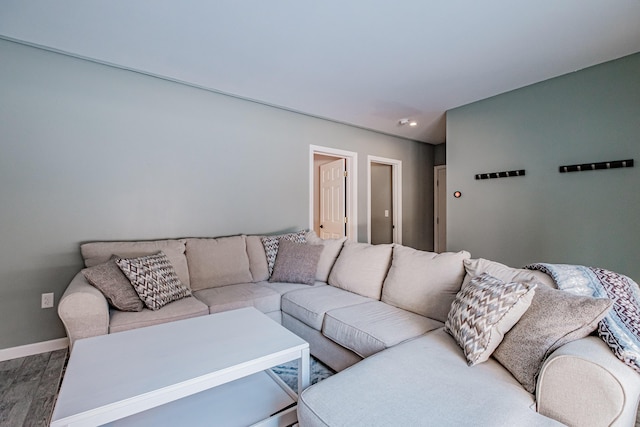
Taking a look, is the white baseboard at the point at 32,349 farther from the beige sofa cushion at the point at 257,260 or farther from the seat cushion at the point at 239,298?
the beige sofa cushion at the point at 257,260

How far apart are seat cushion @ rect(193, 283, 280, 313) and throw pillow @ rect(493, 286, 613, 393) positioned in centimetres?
173

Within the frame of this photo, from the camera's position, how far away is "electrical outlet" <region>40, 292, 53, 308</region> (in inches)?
96.5

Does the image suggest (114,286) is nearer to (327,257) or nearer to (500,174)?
(327,257)

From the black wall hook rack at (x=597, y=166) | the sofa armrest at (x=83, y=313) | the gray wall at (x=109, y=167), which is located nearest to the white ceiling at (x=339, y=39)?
the gray wall at (x=109, y=167)

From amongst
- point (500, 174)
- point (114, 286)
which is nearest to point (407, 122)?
point (500, 174)

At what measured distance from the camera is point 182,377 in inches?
48.3

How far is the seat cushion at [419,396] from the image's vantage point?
101cm

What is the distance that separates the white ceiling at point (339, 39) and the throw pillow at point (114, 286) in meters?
1.78

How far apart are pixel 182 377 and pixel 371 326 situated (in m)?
1.09

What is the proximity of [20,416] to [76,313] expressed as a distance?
598 mm

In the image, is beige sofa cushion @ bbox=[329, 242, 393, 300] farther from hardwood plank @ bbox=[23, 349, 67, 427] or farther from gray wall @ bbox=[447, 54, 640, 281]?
hardwood plank @ bbox=[23, 349, 67, 427]

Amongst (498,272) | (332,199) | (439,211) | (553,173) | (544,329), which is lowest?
(544,329)

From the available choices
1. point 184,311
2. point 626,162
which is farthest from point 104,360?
point 626,162

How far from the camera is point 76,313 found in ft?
5.90
